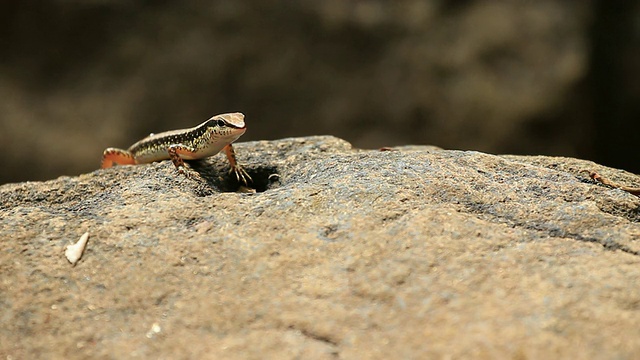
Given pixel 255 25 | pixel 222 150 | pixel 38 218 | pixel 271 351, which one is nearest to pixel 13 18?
pixel 255 25

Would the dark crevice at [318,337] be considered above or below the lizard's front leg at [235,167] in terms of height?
below

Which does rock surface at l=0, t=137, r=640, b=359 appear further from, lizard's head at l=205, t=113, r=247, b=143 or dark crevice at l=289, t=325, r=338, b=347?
lizard's head at l=205, t=113, r=247, b=143

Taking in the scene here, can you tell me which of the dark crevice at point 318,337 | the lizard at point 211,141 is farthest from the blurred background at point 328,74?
the dark crevice at point 318,337

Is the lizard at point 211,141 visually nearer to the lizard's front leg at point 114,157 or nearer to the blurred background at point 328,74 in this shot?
the lizard's front leg at point 114,157

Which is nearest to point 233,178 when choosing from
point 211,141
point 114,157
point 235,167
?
point 235,167

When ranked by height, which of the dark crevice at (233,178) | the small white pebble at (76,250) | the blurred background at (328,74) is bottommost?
the small white pebble at (76,250)

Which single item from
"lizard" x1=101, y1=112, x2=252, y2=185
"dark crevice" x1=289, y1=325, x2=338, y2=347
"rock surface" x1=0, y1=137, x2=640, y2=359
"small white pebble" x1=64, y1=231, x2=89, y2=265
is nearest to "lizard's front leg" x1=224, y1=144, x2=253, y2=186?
"lizard" x1=101, y1=112, x2=252, y2=185
